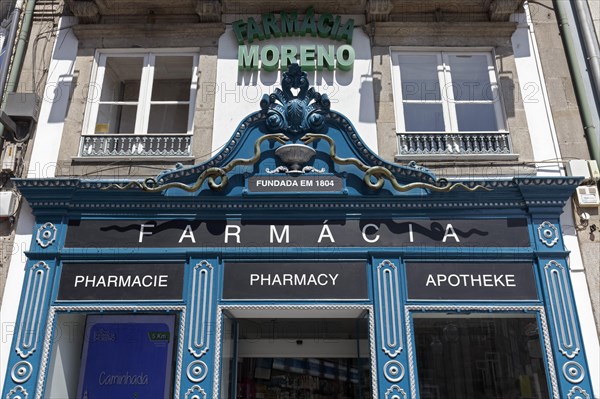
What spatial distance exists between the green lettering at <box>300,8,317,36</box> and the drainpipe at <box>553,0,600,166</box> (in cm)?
414

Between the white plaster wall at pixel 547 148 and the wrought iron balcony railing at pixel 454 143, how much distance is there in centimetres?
51

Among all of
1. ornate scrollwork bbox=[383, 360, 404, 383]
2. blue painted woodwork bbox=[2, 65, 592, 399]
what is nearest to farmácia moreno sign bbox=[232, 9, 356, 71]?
blue painted woodwork bbox=[2, 65, 592, 399]

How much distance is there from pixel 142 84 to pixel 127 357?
431 cm

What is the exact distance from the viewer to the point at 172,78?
948 centimetres

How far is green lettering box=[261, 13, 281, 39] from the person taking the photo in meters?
9.27

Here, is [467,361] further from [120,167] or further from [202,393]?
[120,167]

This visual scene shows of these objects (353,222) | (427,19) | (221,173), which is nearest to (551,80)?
(427,19)

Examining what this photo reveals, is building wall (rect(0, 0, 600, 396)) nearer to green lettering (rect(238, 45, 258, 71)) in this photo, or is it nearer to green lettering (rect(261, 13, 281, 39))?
green lettering (rect(238, 45, 258, 71))

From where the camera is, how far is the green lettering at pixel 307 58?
9062mm

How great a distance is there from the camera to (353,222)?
7941mm

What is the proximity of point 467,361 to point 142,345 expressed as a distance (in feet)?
16.2

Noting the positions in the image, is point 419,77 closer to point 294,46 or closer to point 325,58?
point 325,58

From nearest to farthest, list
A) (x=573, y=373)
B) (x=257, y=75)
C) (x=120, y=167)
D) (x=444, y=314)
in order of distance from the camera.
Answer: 1. (x=573, y=373)
2. (x=444, y=314)
3. (x=120, y=167)
4. (x=257, y=75)

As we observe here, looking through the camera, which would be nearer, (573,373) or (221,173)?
(573,373)
